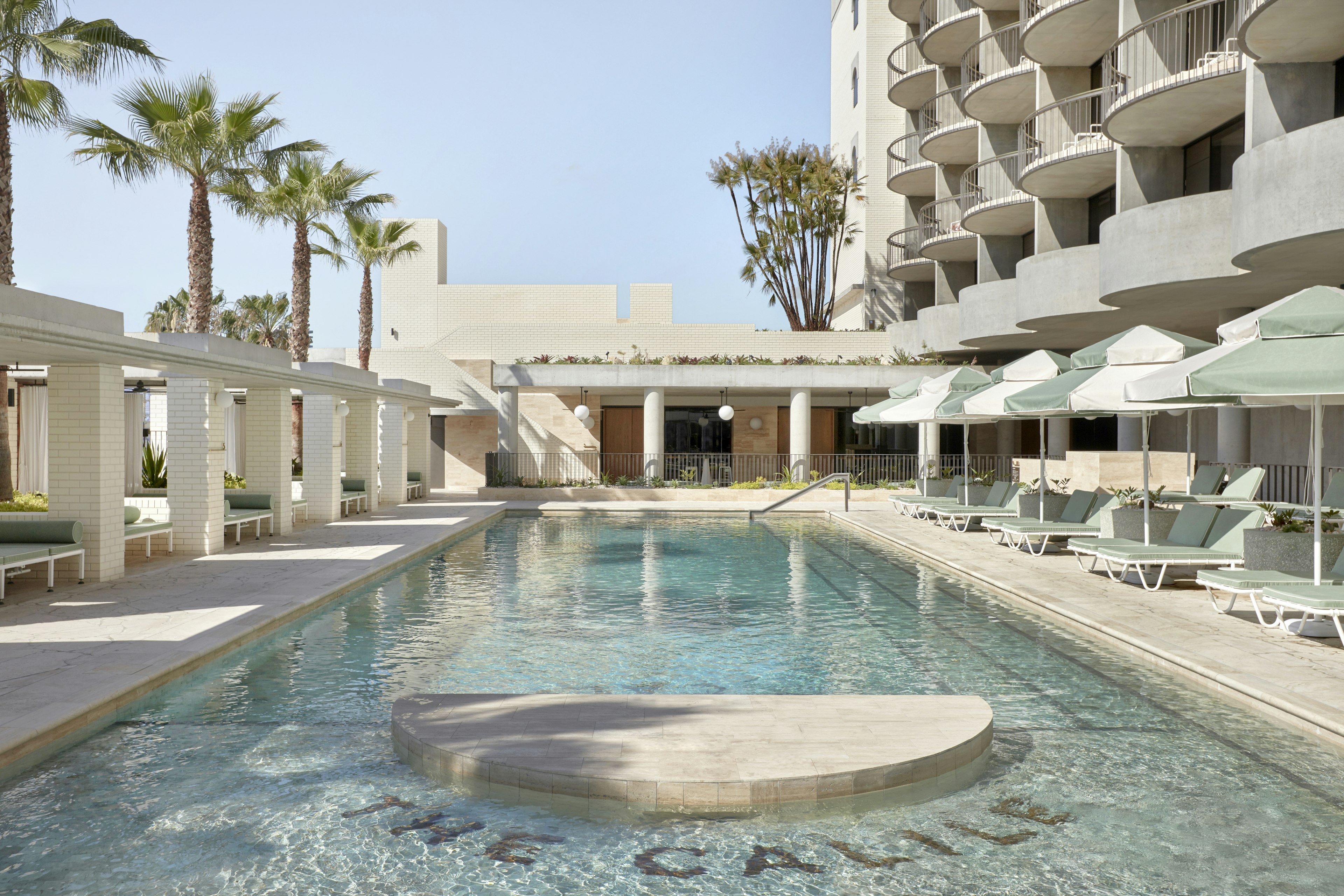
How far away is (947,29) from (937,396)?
1530cm

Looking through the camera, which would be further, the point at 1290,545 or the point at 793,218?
the point at 793,218

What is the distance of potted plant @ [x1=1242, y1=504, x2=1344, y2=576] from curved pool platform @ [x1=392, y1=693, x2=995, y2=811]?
16.3ft

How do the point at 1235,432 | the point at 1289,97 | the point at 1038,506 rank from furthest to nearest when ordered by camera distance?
the point at 1235,432
the point at 1038,506
the point at 1289,97

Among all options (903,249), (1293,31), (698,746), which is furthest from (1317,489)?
(903,249)

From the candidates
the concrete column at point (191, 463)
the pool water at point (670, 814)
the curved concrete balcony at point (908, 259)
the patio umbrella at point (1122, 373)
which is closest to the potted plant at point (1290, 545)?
the patio umbrella at point (1122, 373)

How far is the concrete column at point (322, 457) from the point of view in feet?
70.6

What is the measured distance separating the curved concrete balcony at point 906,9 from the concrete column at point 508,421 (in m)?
18.2

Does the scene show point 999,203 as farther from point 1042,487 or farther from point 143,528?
point 143,528

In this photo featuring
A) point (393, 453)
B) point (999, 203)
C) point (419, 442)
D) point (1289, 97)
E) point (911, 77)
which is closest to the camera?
point (1289, 97)

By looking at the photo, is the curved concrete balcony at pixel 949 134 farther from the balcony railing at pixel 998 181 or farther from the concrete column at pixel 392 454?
the concrete column at pixel 392 454

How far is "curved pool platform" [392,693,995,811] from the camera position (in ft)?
18.0

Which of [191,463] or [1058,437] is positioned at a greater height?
[1058,437]

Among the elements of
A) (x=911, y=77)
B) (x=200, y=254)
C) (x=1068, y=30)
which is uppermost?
(x=911, y=77)

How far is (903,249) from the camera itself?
3688cm
